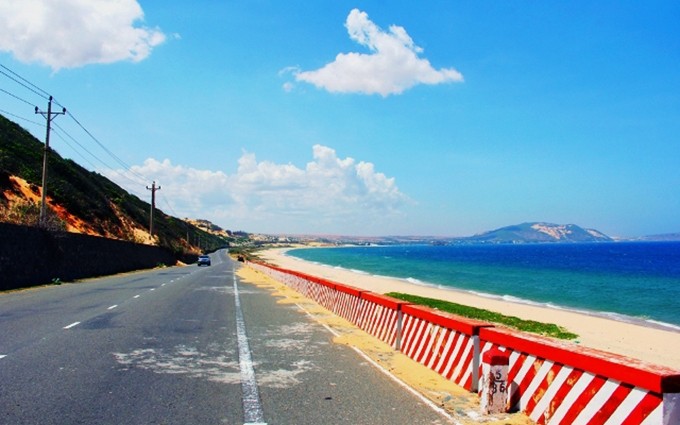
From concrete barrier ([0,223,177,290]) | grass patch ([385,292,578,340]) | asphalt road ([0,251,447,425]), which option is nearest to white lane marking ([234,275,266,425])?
asphalt road ([0,251,447,425])

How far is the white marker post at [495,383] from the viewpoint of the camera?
Answer: 7184 mm

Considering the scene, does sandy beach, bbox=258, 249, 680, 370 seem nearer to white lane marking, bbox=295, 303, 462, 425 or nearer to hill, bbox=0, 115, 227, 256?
white lane marking, bbox=295, 303, 462, 425

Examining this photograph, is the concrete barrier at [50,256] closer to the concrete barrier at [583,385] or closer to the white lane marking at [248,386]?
the white lane marking at [248,386]

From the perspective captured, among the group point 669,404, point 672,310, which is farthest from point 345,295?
point 672,310

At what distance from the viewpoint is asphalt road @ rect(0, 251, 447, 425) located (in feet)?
21.9

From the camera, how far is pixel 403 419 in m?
6.70

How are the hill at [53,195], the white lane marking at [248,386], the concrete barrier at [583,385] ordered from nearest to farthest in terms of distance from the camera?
the concrete barrier at [583,385] < the white lane marking at [248,386] < the hill at [53,195]

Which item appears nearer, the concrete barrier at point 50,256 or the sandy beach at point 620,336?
the sandy beach at point 620,336

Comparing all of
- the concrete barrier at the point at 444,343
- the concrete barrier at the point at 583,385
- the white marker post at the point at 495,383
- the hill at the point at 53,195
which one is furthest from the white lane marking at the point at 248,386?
the hill at the point at 53,195

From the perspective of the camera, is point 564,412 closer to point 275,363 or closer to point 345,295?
point 275,363

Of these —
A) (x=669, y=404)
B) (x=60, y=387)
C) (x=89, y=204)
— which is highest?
(x=89, y=204)

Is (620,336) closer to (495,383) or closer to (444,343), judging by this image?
(444,343)

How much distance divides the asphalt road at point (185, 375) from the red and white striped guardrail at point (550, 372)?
1.15m

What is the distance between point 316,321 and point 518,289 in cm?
4552
